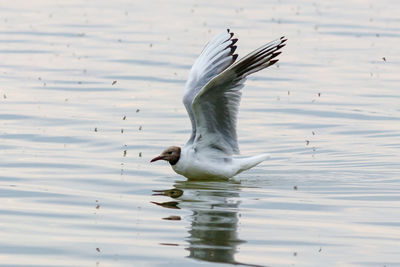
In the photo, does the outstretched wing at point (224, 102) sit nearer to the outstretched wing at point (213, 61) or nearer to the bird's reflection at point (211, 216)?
the bird's reflection at point (211, 216)

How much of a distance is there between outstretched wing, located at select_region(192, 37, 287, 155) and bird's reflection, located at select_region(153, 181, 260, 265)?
494 mm

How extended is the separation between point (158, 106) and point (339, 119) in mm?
2864

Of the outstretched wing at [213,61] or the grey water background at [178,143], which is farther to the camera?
the outstretched wing at [213,61]

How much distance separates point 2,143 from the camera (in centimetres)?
1399

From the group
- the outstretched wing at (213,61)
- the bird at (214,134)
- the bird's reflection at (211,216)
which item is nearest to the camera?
the bird's reflection at (211,216)

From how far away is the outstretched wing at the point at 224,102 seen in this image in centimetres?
1136

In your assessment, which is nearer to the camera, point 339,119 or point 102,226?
point 102,226

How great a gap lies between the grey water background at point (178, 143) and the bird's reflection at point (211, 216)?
0.08 feet

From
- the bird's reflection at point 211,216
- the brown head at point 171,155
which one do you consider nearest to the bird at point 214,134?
the brown head at point 171,155

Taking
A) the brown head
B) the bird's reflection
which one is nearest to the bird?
the brown head

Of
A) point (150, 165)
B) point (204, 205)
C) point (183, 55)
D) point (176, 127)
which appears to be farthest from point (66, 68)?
point (204, 205)

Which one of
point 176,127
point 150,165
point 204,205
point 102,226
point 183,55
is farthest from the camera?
point 183,55

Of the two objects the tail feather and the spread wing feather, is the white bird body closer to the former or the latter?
the tail feather

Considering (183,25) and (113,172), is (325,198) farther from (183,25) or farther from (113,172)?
(183,25)
